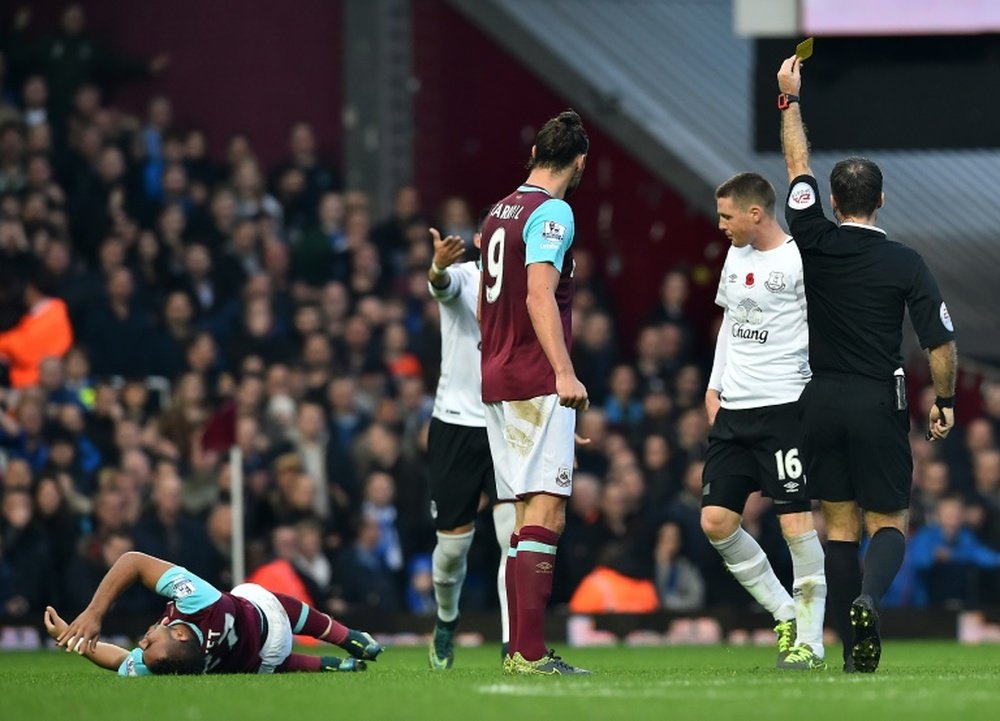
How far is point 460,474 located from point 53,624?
2.74 metres

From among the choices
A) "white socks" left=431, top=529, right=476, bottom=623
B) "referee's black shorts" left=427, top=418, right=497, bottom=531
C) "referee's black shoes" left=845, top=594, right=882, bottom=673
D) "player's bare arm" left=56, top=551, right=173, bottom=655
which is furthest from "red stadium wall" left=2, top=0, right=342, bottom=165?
"referee's black shoes" left=845, top=594, right=882, bottom=673

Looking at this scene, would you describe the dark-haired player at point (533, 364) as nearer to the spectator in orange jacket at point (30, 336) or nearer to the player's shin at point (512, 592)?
the player's shin at point (512, 592)

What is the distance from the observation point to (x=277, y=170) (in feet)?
68.7

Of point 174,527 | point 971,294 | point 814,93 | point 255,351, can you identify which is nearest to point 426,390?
point 255,351

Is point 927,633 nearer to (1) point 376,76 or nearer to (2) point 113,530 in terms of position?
(2) point 113,530

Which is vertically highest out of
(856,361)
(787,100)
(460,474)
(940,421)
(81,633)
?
(787,100)

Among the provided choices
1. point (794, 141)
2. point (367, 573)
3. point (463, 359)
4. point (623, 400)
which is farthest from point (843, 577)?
point (623, 400)

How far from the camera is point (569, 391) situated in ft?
29.5

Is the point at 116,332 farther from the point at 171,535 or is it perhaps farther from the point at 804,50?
the point at 804,50

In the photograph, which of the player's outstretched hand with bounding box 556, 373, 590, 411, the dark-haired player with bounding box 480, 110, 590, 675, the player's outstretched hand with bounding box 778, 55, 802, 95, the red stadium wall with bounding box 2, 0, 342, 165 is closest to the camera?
the player's outstretched hand with bounding box 556, 373, 590, 411

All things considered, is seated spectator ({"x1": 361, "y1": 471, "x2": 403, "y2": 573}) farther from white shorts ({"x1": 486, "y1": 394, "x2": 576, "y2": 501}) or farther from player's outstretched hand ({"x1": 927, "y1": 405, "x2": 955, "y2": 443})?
player's outstretched hand ({"x1": 927, "y1": 405, "x2": 955, "y2": 443})

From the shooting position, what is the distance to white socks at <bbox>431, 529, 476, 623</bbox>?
11.5 m

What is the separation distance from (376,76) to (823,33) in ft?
25.3

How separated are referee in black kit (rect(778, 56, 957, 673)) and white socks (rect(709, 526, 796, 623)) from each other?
1.86ft
